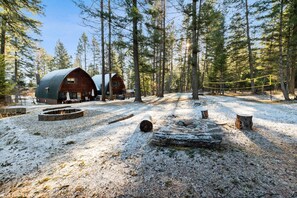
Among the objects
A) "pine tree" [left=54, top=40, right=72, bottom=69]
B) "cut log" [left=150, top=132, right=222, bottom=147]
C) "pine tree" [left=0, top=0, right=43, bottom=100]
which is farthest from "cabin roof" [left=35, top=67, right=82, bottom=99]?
"pine tree" [left=54, top=40, right=72, bottom=69]

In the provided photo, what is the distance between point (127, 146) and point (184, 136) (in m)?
1.48

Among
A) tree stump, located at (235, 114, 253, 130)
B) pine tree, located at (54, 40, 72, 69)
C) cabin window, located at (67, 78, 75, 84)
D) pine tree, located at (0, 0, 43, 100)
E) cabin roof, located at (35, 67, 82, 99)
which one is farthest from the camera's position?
pine tree, located at (54, 40, 72, 69)

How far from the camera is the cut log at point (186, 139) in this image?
351 centimetres

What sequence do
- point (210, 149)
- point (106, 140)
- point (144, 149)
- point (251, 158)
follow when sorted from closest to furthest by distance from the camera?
point (251, 158)
point (210, 149)
point (144, 149)
point (106, 140)

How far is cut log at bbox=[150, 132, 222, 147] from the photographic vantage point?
3.51 m

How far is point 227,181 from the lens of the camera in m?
2.57

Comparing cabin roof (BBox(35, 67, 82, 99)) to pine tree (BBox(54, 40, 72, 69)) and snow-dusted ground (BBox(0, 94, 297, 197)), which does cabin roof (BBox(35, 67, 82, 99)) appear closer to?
snow-dusted ground (BBox(0, 94, 297, 197))

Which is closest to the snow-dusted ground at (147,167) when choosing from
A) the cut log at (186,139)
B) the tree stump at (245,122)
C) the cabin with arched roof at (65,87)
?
the cut log at (186,139)

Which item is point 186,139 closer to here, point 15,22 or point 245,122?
point 245,122

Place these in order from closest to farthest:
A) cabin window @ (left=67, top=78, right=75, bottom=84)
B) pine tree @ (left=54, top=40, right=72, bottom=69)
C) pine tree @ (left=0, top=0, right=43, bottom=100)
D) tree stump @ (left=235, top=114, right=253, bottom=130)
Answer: tree stump @ (left=235, top=114, right=253, bottom=130), pine tree @ (left=0, top=0, right=43, bottom=100), cabin window @ (left=67, top=78, right=75, bottom=84), pine tree @ (left=54, top=40, right=72, bottom=69)

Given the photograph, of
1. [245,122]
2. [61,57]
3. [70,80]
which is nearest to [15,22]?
[245,122]

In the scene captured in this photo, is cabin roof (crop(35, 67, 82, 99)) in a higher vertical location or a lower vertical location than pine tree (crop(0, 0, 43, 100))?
lower

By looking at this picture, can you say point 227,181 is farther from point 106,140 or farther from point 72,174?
point 106,140

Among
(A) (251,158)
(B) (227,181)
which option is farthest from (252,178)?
(A) (251,158)
